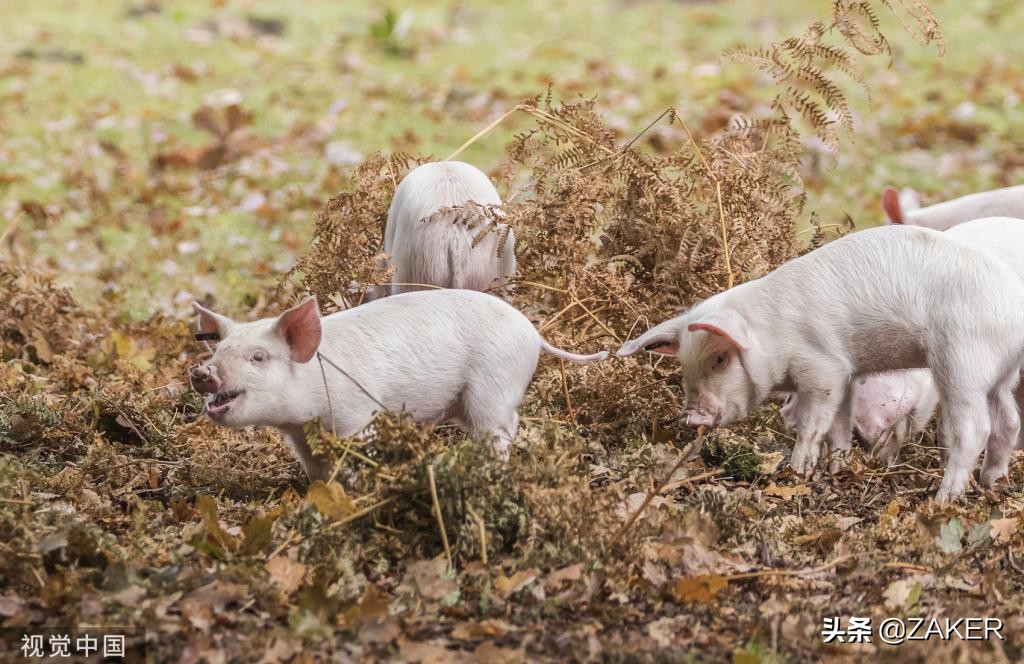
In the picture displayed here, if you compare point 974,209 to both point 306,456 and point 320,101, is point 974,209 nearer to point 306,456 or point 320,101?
point 306,456

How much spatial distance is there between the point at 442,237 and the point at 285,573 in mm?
1865

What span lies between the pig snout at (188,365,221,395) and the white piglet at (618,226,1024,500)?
1.41m

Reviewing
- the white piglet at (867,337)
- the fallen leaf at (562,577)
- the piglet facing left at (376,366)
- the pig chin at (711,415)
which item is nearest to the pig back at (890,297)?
the white piglet at (867,337)

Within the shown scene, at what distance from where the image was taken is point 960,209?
633cm

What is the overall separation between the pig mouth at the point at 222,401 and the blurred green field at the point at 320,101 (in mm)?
2955

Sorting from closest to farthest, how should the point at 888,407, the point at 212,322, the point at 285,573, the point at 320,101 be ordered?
1. the point at 285,573
2. the point at 212,322
3. the point at 888,407
4. the point at 320,101

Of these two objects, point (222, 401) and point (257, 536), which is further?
point (222, 401)

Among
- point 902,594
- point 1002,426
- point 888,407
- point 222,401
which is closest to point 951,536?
point 902,594

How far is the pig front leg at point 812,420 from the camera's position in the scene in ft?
14.4

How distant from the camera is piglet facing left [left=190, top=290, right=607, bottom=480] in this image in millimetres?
3922

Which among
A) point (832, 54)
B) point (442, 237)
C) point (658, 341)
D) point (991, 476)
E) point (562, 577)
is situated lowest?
point (991, 476)

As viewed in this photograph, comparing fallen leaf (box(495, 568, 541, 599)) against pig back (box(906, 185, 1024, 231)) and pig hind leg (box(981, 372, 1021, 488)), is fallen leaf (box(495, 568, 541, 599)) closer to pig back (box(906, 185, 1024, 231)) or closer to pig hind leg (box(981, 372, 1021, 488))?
pig hind leg (box(981, 372, 1021, 488))

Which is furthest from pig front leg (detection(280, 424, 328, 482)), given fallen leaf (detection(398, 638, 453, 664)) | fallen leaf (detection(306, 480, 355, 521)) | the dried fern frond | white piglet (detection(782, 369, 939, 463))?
the dried fern frond

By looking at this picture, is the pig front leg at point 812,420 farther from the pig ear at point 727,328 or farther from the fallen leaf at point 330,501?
the fallen leaf at point 330,501
